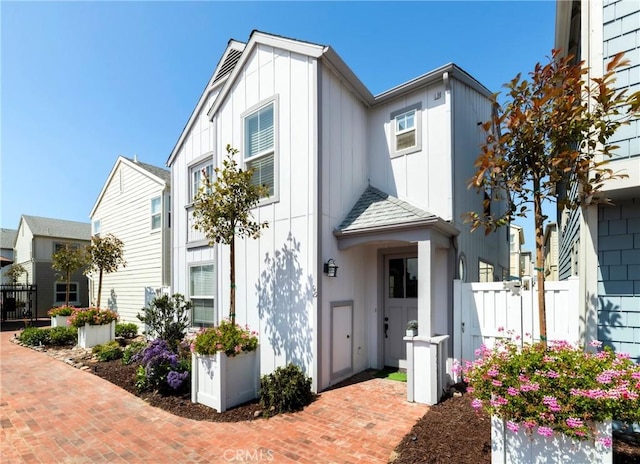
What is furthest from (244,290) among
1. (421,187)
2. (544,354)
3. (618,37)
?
(618,37)

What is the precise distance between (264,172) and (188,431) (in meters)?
4.98

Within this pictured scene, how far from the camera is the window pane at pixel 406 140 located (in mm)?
7176

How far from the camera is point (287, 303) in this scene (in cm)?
639

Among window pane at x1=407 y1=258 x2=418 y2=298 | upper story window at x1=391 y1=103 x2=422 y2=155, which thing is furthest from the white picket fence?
upper story window at x1=391 y1=103 x2=422 y2=155

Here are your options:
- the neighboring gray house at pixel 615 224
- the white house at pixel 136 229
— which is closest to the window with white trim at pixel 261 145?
the neighboring gray house at pixel 615 224

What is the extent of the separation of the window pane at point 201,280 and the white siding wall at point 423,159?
5.26m

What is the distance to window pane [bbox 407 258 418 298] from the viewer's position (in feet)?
23.2

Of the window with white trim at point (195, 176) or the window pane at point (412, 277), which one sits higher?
the window with white trim at point (195, 176)

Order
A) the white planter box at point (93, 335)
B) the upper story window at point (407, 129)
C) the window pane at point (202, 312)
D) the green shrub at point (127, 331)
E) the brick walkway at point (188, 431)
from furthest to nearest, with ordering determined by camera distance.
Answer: the green shrub at point (127, 331), the white planter box at point (93, 335), the window pane at point (202, 312), the upper story window at point (407, 129), the brick walkway at point (188, 431)

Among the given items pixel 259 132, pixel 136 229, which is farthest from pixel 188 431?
pixel 136 229

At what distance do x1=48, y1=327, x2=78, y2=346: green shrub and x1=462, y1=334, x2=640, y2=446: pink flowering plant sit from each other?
42.5 ft

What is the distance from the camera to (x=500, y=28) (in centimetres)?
688

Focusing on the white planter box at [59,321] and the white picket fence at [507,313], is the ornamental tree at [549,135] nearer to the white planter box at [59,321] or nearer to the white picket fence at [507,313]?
the white picket fence at [507,313]

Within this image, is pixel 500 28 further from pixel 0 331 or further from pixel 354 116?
pixel 0 331
